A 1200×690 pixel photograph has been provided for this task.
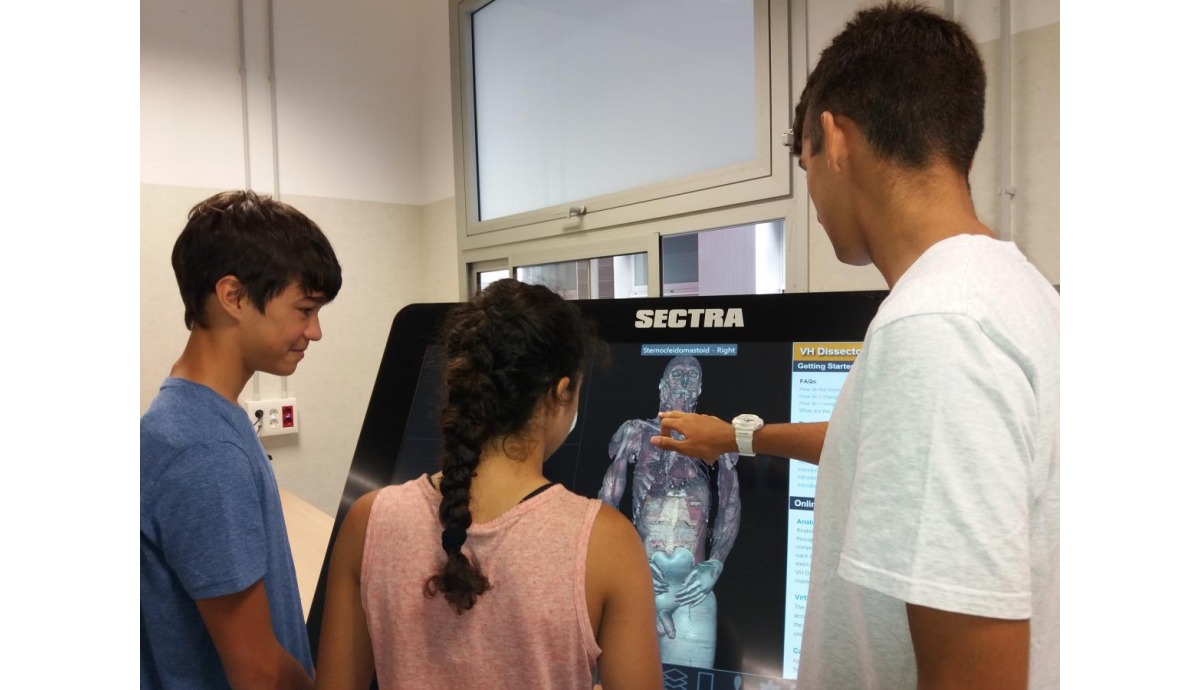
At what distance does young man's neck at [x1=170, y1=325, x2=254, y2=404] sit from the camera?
85 centimetres

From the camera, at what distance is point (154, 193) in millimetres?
2414

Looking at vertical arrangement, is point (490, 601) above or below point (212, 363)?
below

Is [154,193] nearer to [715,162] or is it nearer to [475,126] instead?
[475,126]

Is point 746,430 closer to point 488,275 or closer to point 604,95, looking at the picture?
point 604,95

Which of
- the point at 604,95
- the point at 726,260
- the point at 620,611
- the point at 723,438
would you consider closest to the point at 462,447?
the point at 620,611

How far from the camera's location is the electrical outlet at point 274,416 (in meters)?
2.56

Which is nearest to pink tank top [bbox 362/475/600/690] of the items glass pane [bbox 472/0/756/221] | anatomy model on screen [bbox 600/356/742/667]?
anatomy model on screen [bbox 600/356/742/667]

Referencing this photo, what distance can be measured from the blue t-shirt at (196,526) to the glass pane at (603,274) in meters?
1.18

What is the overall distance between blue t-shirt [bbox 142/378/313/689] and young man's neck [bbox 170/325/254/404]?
0.8 inches

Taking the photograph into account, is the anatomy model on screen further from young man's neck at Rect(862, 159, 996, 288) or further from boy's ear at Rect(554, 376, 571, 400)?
young man's neck at Rect(862, 159, 996, 288)

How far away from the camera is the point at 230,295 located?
0.86 metres

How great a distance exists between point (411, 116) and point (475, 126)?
42cm

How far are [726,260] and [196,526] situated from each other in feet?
4.66

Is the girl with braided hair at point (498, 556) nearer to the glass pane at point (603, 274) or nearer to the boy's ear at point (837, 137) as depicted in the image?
the boy's ear at point (837, 137)
